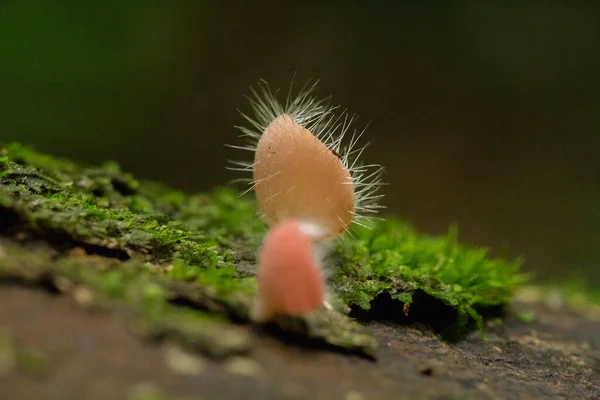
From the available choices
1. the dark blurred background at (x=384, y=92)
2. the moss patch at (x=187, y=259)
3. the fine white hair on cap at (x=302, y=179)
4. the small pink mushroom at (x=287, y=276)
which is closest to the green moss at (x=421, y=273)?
the moss patch at (x=187, y=259)

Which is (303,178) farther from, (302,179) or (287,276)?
(287,276)

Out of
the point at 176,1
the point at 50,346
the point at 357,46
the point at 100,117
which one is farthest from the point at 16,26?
the point at 50,346

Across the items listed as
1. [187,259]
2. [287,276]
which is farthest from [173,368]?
[187,259]

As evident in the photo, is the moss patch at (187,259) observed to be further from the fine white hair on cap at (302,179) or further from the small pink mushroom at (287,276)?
the fine white hair on cap at (302,179)

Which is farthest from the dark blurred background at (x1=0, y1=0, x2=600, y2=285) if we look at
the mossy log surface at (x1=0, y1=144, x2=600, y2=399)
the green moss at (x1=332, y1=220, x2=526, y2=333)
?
the green moss at (x1=332, y1=220, x2=526, y2=333)

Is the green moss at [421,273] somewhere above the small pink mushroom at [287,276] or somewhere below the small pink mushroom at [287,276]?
above

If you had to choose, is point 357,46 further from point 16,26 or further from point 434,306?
point 434,306
